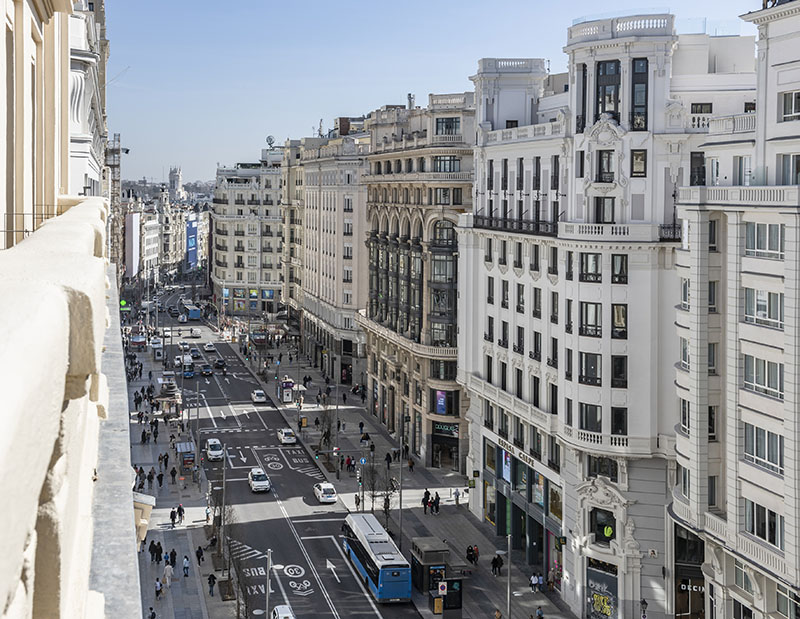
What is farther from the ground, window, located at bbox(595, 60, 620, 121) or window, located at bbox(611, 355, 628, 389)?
window, located at bbox(595, 60, 620, 121)

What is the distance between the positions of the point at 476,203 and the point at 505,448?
649 inches

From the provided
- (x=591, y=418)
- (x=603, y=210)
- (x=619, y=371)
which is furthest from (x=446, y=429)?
(x=603, y=210)

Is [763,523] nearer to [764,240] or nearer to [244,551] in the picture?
[764,240]

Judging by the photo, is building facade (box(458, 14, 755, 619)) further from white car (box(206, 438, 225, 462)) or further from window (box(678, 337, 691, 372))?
white car (box(206, 438, 225, 462))

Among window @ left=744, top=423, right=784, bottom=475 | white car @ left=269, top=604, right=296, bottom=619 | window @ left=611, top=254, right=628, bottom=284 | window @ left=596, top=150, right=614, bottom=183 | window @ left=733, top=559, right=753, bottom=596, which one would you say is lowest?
white car @ left=269, top=604, right=296, bottom=619

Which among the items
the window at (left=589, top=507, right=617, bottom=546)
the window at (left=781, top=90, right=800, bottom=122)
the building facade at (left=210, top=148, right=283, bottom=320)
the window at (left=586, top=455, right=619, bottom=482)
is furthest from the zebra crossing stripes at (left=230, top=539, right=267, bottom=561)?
the building facade at (left=210, top=148, right=283, bottom=320)

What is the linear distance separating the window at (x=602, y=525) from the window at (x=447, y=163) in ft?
126

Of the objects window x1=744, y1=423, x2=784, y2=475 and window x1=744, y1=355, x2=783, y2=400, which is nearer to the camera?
window x1=744, y1=423, x2=784, y2=475

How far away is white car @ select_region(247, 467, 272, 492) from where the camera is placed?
7481cm

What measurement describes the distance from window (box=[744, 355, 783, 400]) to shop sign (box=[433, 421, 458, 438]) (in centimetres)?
4361

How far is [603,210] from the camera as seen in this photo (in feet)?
172

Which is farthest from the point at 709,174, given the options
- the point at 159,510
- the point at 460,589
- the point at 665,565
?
the point at 159,510

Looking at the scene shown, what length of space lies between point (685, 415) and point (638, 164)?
520 inches

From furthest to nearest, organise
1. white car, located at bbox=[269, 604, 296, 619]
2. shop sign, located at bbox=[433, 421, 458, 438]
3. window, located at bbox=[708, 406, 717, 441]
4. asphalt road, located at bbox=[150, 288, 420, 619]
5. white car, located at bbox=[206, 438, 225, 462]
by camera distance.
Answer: white car, located at bbox=[206, 438, 225, 462] → shop sign, located at bbox=[433, 421, 458, 438] → asphalt road, located at bbox=[150, 288, 420, 619] → white car, located at bbox=[269, 604, 296, 619] → window, located at bbox=[708, 406, 717, 441]
